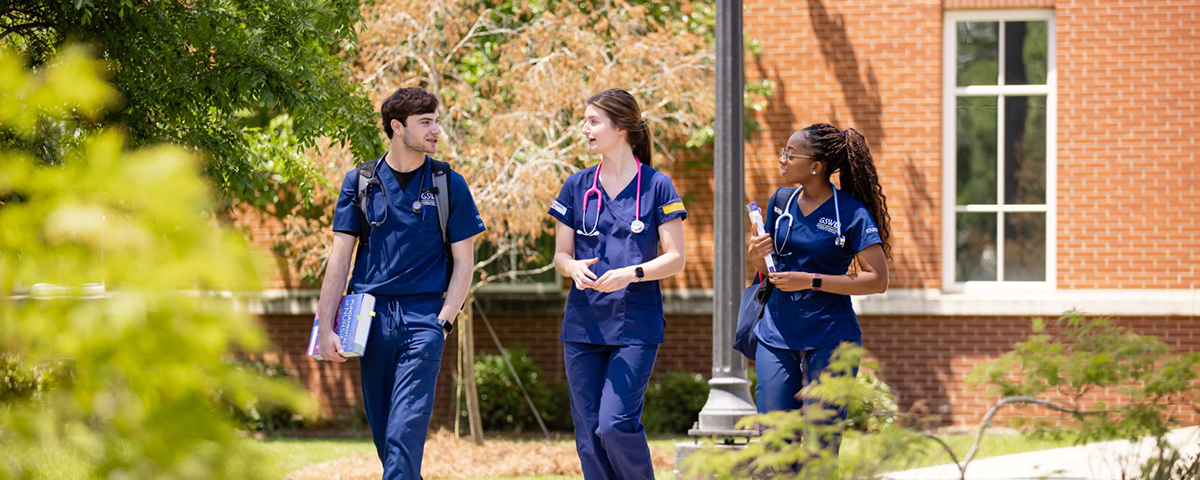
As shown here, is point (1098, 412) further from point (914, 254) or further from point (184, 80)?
point (914, 254)

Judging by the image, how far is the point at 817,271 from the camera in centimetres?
523

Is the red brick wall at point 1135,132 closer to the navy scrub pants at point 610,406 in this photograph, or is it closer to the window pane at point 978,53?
the window pane at point 978,53

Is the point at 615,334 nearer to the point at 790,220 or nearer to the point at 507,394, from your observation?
the point at 790,220

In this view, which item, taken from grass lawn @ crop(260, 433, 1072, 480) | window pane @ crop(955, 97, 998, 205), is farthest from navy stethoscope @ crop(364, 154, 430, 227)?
window pane @ crop(955, 97, 998, 205)

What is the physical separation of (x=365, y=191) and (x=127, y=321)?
156 inches

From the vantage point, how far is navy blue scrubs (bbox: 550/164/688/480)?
209 inches

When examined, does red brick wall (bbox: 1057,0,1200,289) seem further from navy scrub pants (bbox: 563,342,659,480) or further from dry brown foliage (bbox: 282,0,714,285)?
navy scrub pants (bbox: 563,342,659,480)

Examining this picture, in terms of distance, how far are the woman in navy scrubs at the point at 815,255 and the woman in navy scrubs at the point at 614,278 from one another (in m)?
0.49

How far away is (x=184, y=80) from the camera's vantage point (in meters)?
6.70

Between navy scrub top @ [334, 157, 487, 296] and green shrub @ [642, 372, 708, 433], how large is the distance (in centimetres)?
694

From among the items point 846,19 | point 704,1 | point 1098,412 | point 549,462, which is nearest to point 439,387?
point 549,462

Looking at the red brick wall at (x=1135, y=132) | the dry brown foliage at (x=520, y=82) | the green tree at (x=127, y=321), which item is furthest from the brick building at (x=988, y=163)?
the green tree at (x=127, y=321)

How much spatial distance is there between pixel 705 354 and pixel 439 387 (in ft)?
9.41

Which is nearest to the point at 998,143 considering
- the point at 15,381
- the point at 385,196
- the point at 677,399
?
the point at 677,399
